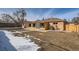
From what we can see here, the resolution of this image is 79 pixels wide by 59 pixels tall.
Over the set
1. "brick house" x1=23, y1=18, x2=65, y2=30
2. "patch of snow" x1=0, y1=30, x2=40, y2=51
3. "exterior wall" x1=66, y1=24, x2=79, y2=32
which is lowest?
"patch of snow" x1=0, y1=30, x2=40, y2=51

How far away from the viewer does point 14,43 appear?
263 centimetres

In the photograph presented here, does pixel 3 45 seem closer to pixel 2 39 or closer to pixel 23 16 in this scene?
pixel 2 39

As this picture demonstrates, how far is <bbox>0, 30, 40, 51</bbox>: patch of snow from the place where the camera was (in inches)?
103

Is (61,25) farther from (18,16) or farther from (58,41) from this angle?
(18,16)

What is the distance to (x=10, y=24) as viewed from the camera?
269 cm

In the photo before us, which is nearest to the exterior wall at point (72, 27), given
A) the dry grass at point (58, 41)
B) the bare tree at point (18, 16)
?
the dry grass at point (58, 41)

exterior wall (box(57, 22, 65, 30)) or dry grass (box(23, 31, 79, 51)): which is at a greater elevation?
exterior wall (box(57, 22, 65, 30))

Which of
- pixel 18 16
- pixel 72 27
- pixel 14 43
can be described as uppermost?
pixel 18 16

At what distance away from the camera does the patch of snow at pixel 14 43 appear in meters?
2.61

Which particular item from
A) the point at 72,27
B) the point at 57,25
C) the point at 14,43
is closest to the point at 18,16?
the point at 14,43

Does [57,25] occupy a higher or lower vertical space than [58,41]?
higher

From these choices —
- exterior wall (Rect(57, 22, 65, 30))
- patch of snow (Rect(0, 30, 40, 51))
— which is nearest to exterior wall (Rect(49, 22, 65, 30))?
exterior wall (Rect(57, 22, 65, 30))

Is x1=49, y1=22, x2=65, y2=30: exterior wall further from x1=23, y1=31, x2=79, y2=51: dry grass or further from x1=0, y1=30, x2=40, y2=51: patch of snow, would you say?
x1=0, y1=30, x2=40, y2=51: patch of snow
